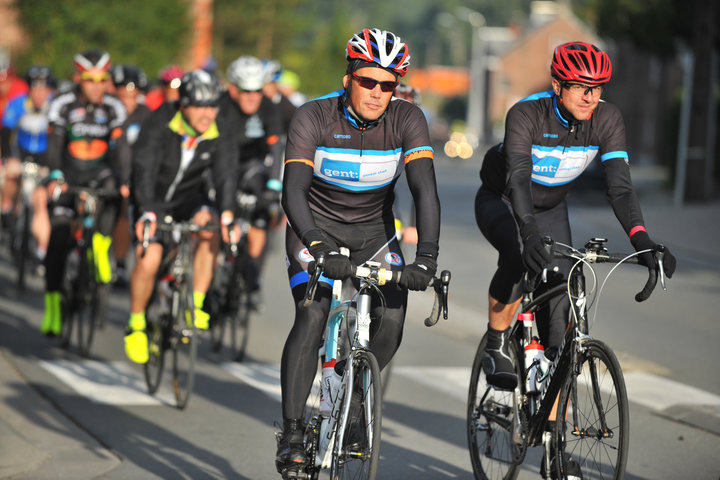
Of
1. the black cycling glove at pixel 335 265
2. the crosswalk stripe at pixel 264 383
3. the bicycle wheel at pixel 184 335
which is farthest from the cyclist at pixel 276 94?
the black cycling glove at pixel 335 265

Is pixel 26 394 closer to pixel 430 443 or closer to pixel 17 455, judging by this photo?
pixel 17 455

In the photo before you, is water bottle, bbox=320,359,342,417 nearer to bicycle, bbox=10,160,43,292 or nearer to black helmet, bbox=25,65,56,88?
bicycle, bbox=10,160,43,292

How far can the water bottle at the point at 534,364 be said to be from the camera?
5344 millimetres

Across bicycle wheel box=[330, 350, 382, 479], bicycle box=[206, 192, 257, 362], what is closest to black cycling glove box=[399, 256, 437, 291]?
bicycle wheel box=[330, 350, 382, 479]

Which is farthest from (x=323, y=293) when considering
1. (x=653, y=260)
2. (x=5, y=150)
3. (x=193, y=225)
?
(x=5, y=150)

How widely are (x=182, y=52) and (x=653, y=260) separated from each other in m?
25.7

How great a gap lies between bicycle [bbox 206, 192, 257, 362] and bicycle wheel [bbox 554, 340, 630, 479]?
14.1ft

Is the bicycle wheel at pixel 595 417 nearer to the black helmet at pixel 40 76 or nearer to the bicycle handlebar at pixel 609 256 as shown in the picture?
the bicycle handlebar at pixel 609 256

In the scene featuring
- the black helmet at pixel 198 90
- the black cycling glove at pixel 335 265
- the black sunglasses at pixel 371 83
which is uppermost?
the black helmet at pixel 198 90

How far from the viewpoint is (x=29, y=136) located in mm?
12484

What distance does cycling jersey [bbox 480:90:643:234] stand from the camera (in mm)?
5215

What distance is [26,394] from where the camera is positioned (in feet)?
24.7

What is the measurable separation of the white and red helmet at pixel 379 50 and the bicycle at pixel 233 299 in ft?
13.0

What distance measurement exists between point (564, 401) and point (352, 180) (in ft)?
4.46
